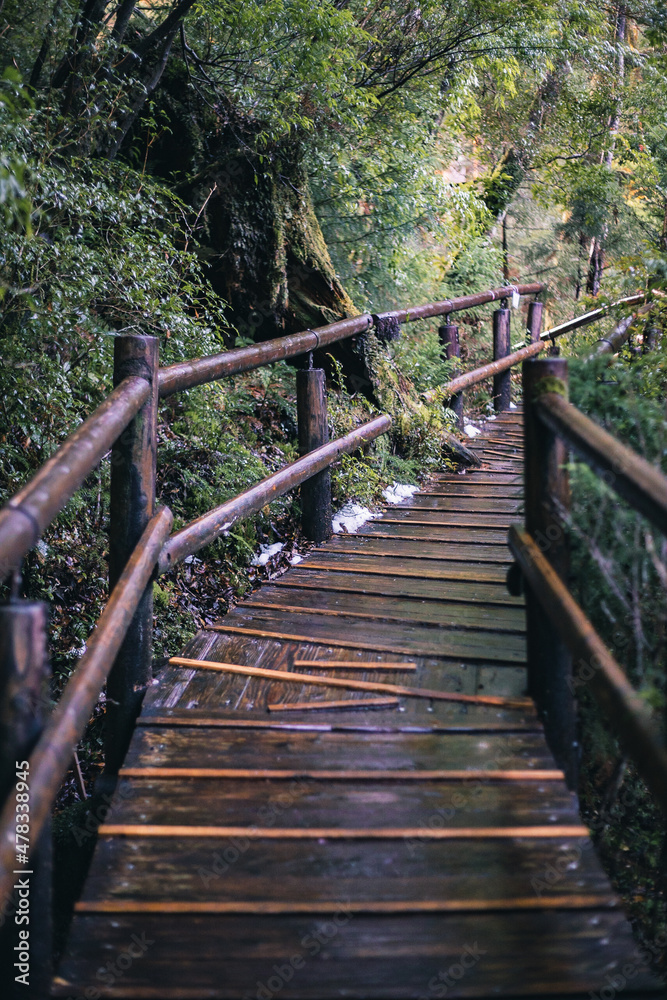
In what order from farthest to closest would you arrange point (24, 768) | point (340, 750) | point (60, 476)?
1. point (340, 750)
2. point (60, 476)
3. point (24, 768)

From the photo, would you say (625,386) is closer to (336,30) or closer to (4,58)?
(336,30)

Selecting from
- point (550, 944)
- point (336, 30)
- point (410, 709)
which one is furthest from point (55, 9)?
point (550, 944)

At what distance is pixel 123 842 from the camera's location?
202cm

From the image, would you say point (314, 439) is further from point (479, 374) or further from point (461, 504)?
point (479, 374)

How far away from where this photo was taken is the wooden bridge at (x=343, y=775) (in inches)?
64.0

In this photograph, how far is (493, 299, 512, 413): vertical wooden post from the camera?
829 centimetres

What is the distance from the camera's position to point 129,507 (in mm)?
2770

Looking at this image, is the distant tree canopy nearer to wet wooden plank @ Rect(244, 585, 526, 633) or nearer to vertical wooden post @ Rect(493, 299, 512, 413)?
vertical wooden post @ Rect(493, 299, 512, 413)

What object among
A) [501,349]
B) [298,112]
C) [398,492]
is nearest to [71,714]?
[398,492]

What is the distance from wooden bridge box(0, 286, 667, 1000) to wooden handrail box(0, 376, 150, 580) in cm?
1

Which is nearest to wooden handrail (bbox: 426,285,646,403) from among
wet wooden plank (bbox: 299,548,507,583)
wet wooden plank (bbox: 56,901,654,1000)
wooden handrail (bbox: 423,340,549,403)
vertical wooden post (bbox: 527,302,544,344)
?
wooden handrail (bbox: 423,340,549,403)

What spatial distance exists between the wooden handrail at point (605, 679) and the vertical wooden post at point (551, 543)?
0.20 ft

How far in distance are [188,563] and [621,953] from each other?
3.48 metres

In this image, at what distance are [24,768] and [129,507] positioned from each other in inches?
52.9
